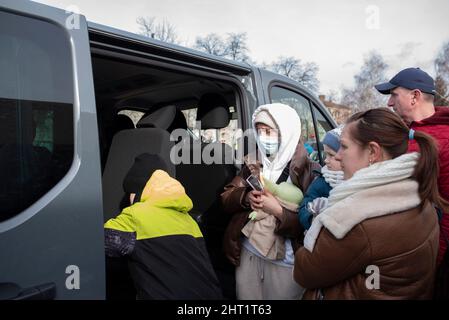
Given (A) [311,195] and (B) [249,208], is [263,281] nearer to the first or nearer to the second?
(B) [249,208]

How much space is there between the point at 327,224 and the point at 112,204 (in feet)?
5.90

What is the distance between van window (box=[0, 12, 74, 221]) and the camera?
1.30 m

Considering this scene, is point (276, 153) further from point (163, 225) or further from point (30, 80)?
point (30, 80)

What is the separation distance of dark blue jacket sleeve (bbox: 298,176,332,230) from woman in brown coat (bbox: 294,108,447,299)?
36 cm

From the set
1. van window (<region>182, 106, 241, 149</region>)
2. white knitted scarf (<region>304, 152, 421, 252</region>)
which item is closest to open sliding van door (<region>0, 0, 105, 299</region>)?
white knitted scarf (<region>304, 152, 421, 252</region>)

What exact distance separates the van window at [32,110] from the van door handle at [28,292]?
0.82 ft

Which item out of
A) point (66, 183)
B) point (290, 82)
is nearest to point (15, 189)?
point (66, 183)

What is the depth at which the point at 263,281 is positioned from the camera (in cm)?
207

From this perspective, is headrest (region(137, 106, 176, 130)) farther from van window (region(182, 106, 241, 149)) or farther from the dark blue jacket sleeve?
the dark blue jacket sleeve

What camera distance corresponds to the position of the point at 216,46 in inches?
597

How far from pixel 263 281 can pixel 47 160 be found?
4.65 ft

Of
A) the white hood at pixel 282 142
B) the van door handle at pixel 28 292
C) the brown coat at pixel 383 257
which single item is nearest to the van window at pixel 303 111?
the white hood at pixel 282 142

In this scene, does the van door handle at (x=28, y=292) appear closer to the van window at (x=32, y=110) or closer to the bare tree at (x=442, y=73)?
the van window at (x=32, y=110)

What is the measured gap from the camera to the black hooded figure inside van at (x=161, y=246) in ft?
5.74
